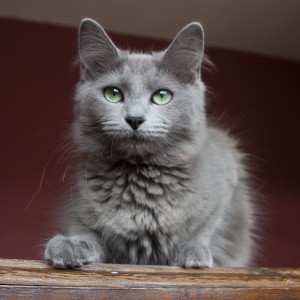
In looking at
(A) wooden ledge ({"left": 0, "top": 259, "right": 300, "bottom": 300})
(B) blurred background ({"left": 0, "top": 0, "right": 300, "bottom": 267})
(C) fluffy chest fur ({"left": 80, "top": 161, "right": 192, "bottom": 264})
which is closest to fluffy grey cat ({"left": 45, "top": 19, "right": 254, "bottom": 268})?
(C) fluffy chest fur ({"left": 80, "top": 161, "right": 192, "bottom": 264})

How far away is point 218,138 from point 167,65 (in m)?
0.43

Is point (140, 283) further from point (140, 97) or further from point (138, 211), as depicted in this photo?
point (140, 97)

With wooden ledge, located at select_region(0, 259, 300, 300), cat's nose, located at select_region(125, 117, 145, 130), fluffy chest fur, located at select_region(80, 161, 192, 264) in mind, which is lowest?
wooden ledge, located at select_region(0, 259, 300, 300)

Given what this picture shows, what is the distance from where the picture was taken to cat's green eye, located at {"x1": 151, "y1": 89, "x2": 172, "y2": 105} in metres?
1.46

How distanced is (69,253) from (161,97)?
1.57ft

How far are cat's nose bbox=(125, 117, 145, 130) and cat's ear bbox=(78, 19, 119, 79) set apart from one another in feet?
0.75

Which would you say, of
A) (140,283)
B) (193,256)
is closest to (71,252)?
(140,283)

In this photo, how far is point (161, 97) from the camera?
147 centimetres

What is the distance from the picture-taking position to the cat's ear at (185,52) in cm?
150

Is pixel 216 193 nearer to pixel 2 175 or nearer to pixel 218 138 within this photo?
pixel 218 138

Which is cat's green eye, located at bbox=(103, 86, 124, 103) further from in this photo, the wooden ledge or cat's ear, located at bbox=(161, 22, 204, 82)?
the wooden ledge

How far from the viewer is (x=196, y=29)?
1507mm

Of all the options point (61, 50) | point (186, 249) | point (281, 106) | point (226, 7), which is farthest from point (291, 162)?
point (186, 249)

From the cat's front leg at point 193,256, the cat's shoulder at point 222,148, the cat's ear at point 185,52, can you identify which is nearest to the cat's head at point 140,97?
the cat's ear at point 185,52
